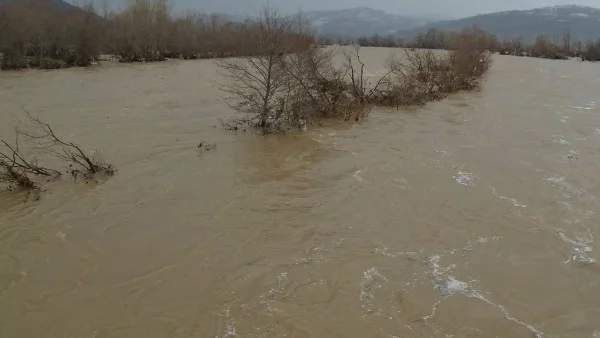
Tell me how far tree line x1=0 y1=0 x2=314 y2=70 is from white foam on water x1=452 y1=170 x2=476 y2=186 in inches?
370

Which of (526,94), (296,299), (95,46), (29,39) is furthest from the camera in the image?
(95,46)

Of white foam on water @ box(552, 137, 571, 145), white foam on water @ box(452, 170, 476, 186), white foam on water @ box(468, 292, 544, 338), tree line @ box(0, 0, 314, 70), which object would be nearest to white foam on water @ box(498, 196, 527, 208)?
white foam on water @ box(452, 170, 476, 186)

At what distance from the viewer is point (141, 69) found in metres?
35.6

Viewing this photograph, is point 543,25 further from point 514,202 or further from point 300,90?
point 514,202

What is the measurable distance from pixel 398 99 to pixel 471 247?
1346cm

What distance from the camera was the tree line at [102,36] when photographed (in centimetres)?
3241

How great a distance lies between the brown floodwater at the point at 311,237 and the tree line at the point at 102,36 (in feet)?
26.6

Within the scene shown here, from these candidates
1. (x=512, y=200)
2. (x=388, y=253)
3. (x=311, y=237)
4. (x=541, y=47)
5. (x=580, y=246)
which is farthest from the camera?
(x=541, y=47)

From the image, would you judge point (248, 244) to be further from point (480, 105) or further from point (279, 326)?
point (480, 105)

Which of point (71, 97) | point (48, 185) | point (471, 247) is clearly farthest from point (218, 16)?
point (471, 247)

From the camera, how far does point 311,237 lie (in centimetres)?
874

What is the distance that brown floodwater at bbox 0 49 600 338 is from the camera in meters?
6.51

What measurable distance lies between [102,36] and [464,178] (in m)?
33.3

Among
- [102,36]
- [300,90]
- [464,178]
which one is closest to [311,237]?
[464,178]
